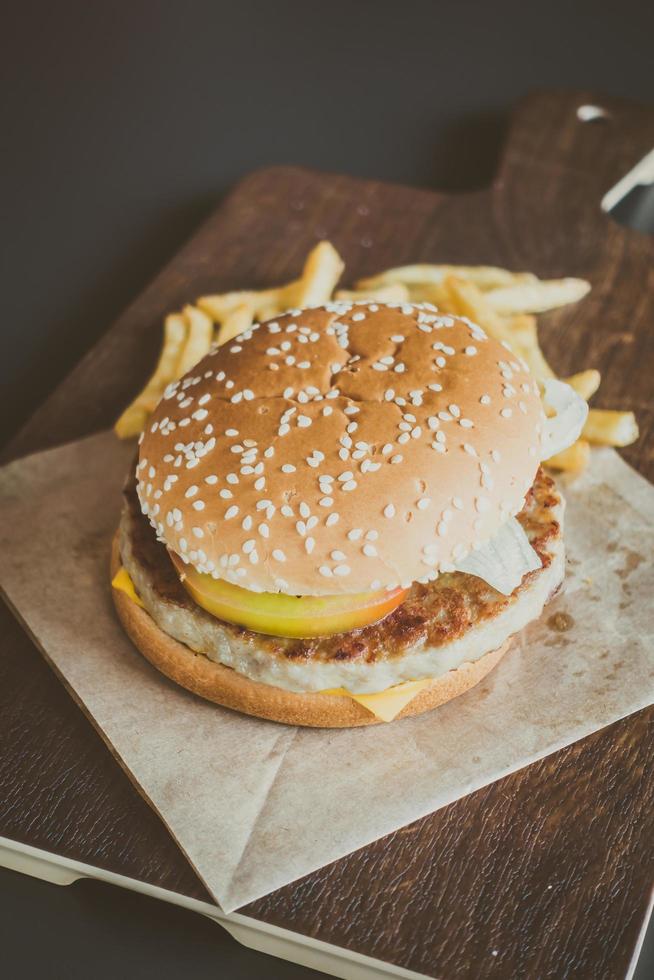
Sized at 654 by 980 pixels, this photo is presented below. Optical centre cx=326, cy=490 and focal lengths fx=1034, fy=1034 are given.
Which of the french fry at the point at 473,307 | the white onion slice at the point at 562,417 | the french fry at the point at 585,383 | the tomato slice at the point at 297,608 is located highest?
the french fry at the point at 473,307

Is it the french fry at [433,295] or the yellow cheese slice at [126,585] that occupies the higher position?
the french fry at [433,295]

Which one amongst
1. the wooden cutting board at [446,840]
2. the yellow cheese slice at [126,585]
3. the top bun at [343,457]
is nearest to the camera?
the wooden cutting board at [446,840]

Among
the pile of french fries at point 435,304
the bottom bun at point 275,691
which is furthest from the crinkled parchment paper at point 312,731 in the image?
the pile of french fries at point 435,304

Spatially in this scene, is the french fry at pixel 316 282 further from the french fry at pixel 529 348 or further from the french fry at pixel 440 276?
the french fry at pixel 529 348

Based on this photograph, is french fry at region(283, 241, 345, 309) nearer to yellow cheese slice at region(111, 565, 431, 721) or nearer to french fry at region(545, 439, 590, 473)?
french fry at region(545, 439, 590, 473)

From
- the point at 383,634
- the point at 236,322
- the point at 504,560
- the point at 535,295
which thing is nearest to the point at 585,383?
the point at 535,295

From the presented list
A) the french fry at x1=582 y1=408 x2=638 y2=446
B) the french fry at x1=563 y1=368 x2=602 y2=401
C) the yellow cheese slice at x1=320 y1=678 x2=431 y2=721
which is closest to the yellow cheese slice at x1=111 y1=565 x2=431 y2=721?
the yellow cheese slice at x1=320 y1=678 x2=431 y2=721

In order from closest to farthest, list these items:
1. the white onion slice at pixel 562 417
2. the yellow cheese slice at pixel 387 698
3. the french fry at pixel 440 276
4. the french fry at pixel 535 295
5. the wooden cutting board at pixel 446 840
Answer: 1. the wooden cutting board at pixel 446 840
2. the yellow cheese slice at pixel 387 698
3. the white onion slice at pixel 562 417
4. the french fry at pixel 535 295
5. the french fry at pixel 440 276
